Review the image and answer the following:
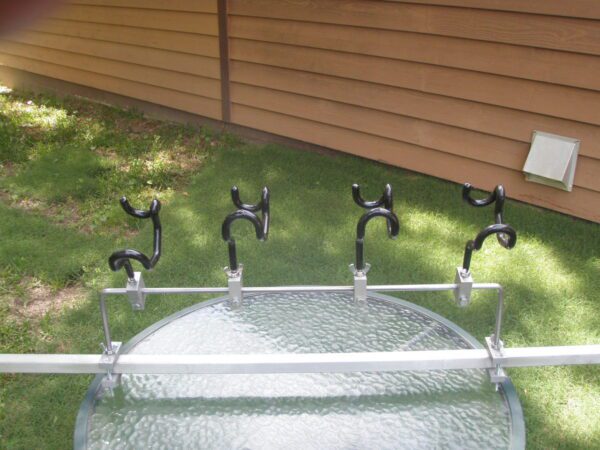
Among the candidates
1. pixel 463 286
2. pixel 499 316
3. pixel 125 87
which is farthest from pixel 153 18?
pixel 499 316

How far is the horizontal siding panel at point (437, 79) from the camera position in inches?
133

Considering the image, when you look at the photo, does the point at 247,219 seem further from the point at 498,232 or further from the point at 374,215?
the point at 498,232

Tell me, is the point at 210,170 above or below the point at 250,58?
below

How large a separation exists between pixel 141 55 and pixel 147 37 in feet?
0.70

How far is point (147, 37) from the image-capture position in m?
5.50

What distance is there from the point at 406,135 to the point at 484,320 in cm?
175

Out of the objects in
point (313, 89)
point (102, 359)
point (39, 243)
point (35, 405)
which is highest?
point (313, 89)

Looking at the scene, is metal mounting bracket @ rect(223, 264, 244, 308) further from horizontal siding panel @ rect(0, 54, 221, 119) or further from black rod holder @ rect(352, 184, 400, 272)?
horizontal siding panel @ rect(0, 54, 221, 119)

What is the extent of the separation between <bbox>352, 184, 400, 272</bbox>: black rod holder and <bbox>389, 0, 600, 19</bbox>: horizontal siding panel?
2.11m

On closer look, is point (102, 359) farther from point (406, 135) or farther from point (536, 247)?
point (406, 135)

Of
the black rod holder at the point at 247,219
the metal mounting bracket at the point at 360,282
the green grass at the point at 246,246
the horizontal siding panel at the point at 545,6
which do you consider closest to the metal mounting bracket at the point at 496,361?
the metal mounting bracket at the point at 360,282

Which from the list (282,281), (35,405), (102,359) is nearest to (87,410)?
(102,359)

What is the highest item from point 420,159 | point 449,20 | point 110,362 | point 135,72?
point 449,20

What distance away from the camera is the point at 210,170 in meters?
4.50
